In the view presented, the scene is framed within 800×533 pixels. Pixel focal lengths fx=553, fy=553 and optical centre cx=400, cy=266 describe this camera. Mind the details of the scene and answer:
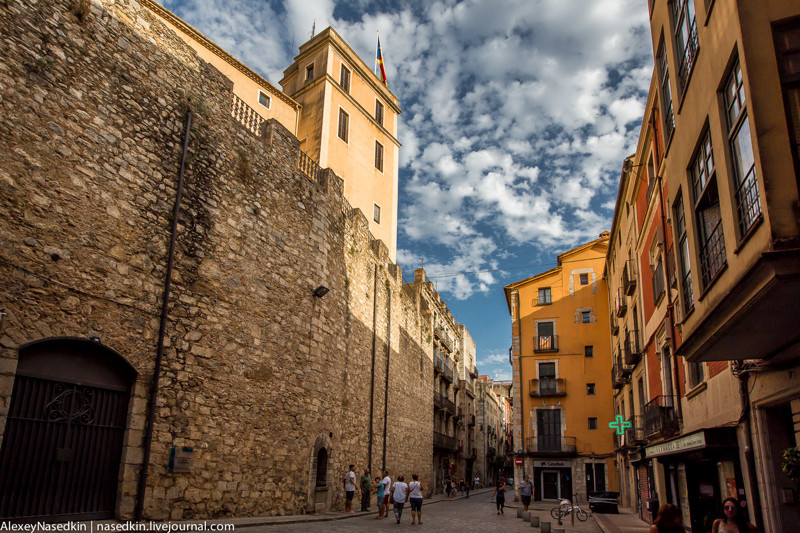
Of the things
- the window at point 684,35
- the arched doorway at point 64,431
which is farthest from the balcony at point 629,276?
the arched doorway at point 64,431

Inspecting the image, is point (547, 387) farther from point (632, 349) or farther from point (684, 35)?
point (684, 35)

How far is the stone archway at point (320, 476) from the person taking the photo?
13.7 meters

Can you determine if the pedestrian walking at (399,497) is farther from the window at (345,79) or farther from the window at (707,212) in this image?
the window at (345,79)

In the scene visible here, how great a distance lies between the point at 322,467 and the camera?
14758 mm

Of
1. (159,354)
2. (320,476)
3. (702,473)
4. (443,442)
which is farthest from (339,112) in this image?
(443,442)

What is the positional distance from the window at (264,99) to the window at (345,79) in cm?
400

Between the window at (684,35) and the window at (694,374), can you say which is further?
the window at (694,374)

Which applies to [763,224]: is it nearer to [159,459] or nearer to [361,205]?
[159,459]

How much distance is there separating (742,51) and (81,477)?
10332 mm

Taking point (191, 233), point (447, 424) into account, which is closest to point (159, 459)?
point (191, 233)

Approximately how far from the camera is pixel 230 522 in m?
→ 9.90

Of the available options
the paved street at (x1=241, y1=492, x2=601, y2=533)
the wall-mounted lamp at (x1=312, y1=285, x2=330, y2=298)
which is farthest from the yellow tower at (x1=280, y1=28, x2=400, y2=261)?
the paved street at (x1=241, y1=492, x2=601, y2=533)

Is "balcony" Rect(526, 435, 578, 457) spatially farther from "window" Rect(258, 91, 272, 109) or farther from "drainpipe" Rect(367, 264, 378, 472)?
"window" Rect(258, 91, 272, 109)

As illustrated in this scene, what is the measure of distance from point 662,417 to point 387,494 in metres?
7.55
